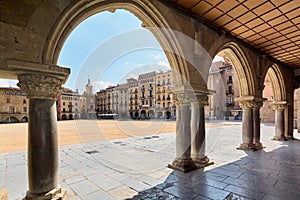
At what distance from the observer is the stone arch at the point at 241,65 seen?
459 centimetres

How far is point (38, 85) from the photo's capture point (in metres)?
1.91

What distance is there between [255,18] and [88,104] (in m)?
39.6

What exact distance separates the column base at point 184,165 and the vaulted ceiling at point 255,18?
9.74ft

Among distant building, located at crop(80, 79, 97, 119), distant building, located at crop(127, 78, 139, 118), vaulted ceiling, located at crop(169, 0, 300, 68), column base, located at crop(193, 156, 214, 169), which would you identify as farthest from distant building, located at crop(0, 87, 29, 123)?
vaulted ceiling, located at crop(169, 0, 300, 68)

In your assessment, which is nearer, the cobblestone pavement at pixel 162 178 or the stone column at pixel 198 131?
the cobblestone pavement at pixel 162 178

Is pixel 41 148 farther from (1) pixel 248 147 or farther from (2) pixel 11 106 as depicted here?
(2) pixel 11 106

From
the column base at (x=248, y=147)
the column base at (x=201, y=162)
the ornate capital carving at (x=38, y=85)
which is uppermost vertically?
the ornate capital carving at (x=38, y=85)

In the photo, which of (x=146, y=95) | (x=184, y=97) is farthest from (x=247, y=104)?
(x=146, y=95)

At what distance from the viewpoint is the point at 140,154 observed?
15.2 feet

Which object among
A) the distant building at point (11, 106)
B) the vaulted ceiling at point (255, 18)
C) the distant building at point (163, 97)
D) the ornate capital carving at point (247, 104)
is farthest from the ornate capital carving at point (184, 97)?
the distant building at point (11, 106)

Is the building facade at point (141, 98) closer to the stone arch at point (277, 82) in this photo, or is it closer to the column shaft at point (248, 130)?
the stone arch at point (277, 82)

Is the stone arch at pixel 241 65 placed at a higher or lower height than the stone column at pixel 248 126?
higher

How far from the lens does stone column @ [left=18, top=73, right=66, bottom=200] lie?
73.5 inches

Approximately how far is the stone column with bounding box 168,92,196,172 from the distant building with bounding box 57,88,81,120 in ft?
120
